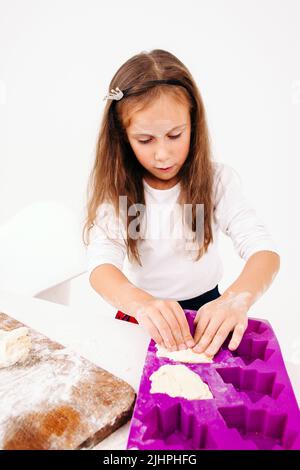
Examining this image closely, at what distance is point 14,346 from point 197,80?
73.4 inches

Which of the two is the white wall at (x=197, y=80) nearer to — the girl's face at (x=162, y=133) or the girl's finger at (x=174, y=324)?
the girl's face at (x=162, y=133)

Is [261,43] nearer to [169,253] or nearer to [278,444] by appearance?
[169,253]

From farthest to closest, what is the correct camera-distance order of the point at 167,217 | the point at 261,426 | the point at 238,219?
the point at 167,217, the point at 238,219, the point at 261,426

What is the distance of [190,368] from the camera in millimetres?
744

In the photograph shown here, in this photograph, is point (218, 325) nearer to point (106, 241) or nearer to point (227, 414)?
point (227, 414)

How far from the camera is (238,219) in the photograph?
3.96 feet

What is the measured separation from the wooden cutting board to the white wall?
1221mm

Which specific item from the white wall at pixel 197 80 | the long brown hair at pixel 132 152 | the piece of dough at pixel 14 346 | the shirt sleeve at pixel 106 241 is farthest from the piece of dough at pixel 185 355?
the white wall at pixel 197 80

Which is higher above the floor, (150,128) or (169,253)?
(150,128)

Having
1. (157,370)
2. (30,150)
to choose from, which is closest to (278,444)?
(157,370)

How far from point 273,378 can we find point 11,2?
2.49m

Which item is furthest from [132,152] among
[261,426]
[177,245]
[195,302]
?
[261,426]

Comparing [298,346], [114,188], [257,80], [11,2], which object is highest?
[11,2]

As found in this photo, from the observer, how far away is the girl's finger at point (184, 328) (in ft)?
2.62
